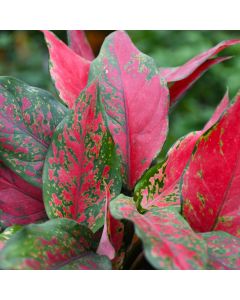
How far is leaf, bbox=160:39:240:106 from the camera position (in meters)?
0.67

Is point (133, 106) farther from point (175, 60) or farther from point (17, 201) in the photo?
point (175, 60)

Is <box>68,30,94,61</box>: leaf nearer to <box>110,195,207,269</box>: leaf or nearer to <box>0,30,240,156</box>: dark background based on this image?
<box>110,195,207,269</box>: leaf

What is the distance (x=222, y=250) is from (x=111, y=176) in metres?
0.15

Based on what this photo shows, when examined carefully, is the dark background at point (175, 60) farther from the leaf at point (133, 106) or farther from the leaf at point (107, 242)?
the leaf at point (107, 242)

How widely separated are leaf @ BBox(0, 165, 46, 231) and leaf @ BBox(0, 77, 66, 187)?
0.03m

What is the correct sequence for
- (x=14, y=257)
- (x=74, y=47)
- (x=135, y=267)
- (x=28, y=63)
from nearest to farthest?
(x=14, y=257)
(x=135, y=267)
(x=74, y=47)
(x=28, y=63)

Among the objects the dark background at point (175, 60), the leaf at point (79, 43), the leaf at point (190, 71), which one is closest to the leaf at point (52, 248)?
the leaf at point (190, 71)

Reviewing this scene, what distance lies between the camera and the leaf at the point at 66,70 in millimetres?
621

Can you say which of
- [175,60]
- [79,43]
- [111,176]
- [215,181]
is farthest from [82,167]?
[175,60]

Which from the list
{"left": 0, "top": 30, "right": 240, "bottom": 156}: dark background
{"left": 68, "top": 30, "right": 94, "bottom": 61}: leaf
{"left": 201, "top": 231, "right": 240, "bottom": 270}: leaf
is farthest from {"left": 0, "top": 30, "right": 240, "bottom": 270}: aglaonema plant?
{"left": 0, "top": 30, "right": 240, "bottom": 156}: dark background

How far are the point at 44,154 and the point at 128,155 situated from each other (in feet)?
0.34

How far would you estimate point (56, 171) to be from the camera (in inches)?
20.4
